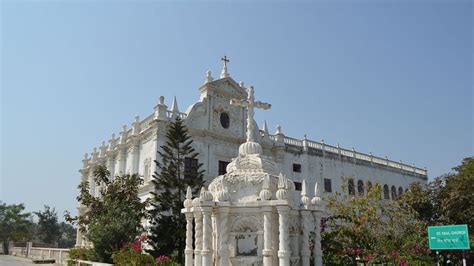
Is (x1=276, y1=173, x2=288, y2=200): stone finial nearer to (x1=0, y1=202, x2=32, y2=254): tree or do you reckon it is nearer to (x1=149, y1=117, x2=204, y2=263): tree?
(x1=149, y1=117, x2=204, y2=263): tree

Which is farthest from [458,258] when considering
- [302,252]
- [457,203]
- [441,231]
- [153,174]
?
[153,174]

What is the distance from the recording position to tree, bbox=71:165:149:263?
842 inches

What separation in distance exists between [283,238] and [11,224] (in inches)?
2116

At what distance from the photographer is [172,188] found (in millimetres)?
24766

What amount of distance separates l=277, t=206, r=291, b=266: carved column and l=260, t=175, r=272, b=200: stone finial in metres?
0.43

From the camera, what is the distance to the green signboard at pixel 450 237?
1293 cm

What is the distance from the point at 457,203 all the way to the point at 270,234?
17.5 m

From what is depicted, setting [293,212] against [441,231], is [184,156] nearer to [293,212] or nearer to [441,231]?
[293,212]

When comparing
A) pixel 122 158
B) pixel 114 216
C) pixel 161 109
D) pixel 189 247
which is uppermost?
pixel 161 109

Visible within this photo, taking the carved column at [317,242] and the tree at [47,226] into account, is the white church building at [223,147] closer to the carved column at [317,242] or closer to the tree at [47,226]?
the carved column at [317,242]

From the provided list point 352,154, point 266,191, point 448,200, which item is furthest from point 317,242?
point 352,154

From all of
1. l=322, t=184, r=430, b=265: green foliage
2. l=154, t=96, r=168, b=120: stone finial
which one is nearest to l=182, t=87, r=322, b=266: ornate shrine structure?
l=322, t=184, r=430, b=265: green foliage

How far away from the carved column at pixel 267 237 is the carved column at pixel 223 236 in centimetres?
104

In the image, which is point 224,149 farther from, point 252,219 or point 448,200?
point 252,219
